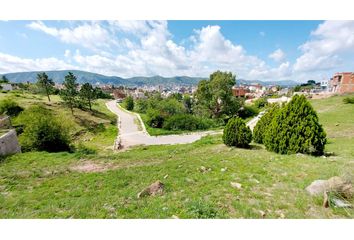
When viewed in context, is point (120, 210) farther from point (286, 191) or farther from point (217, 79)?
point (217, 79)

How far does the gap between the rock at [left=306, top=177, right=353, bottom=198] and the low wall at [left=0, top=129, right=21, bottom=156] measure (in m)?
14.7

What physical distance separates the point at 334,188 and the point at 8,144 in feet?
51.0

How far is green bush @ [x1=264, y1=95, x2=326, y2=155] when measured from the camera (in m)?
7.75

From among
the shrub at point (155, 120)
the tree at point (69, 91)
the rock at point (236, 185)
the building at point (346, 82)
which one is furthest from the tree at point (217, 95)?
the building at point (346, 82)

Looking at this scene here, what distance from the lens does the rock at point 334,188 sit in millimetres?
3910

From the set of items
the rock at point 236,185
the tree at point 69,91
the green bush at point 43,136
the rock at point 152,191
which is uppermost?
the tree at point 69,91

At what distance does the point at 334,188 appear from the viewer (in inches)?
157

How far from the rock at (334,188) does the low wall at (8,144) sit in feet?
48.1

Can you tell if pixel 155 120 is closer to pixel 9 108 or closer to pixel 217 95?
pixel 217 95

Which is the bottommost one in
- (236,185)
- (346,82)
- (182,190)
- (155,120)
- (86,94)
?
(155,120)

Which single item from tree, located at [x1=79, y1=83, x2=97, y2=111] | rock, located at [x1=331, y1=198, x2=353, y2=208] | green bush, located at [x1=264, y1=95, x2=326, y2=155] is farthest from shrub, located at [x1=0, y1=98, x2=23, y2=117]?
rock, located at [x1=331, y1=198, x2=353, y2=208]

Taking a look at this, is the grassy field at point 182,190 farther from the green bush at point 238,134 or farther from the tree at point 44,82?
the tree at point 44,82

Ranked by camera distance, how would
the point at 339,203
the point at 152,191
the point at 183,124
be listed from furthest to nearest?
the point at 183,124
the point at 152,191
the point at 339,203

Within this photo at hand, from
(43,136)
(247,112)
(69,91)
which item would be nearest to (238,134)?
(43,136)
